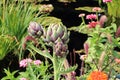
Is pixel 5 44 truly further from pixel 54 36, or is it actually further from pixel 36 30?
pixel 54 36

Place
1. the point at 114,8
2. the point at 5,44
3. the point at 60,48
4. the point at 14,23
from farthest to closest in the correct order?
1. the point at 114,8
2. the point at 14,23
3. the point at 5,44
4. the point at 60,48

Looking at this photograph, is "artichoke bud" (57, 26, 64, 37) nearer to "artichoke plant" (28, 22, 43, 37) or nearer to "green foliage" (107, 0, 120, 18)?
"artichoke plant" (28, 22, 43, 37)

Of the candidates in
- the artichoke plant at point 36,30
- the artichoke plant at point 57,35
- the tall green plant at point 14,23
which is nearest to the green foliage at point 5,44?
the tall green plant at point 14,23

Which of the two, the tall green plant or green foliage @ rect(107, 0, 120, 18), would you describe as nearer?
the tall green plant

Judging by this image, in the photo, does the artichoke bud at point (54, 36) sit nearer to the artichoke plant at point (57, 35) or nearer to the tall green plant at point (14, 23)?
the artichoke plant at point (57, 35)

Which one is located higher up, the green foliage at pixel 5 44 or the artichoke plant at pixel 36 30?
the artichoke plant at pixel 36 30

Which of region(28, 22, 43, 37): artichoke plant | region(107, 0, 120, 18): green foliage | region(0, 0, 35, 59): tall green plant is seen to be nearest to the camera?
region(28, 22, 43, 37): artichoke plant

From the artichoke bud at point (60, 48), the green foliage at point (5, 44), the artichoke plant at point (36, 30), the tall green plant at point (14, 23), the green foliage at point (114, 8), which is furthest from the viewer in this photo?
the green foliage at point (114, 8)

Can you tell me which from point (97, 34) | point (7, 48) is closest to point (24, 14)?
point (7, 48)

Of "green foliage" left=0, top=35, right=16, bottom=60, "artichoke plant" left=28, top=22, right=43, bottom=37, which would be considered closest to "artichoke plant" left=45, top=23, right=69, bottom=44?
"artichoke plant" left=28, top=22, right=43, bottom=37

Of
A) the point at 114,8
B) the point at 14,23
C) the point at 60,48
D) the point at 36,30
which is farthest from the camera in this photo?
the point at 114,8

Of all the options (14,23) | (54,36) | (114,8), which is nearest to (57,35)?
(54,36)

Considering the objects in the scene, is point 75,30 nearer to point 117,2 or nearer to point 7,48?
point 117,2

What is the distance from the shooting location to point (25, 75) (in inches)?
101
